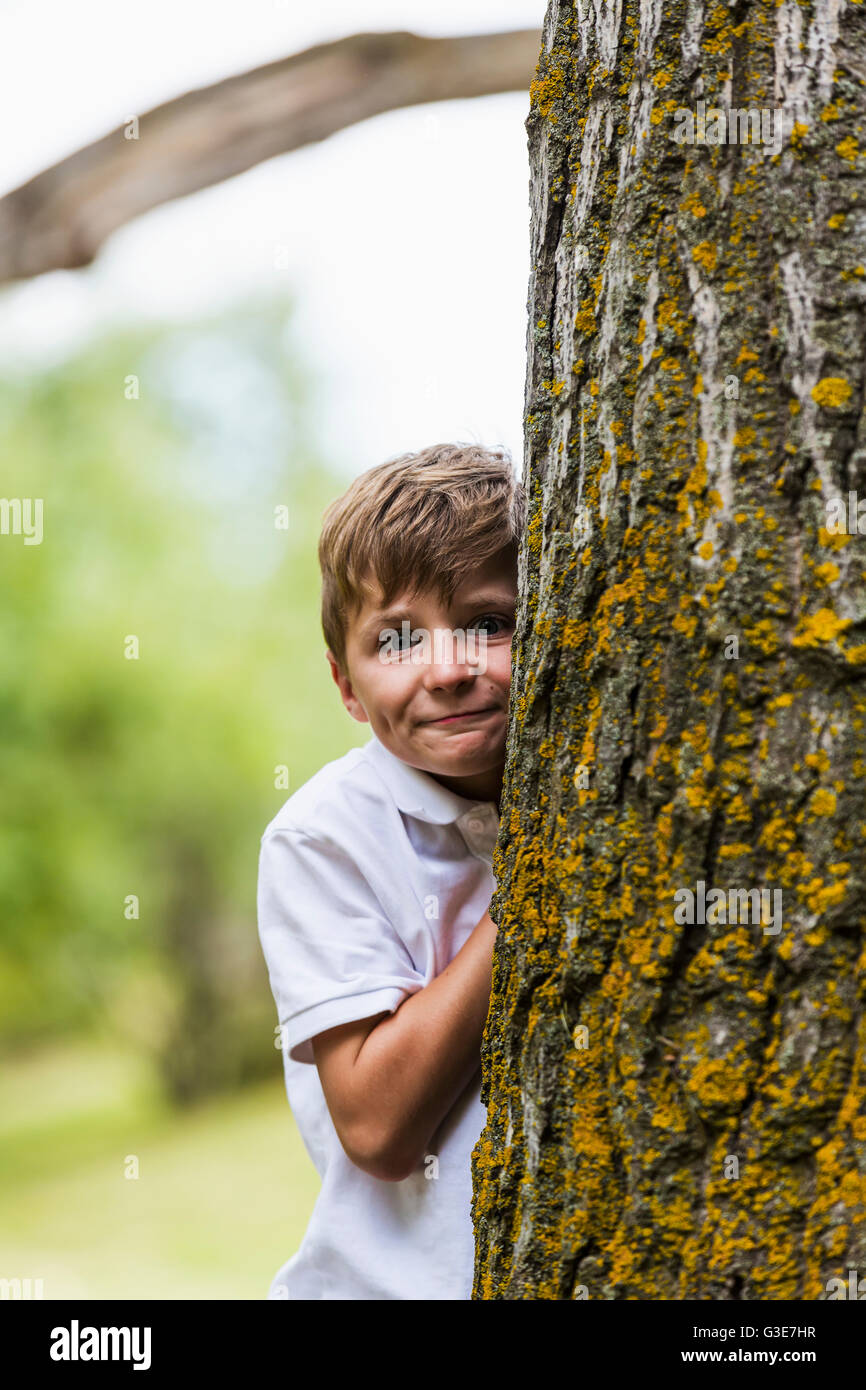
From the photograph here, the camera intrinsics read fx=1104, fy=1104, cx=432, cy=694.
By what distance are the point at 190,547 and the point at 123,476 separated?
99 cm

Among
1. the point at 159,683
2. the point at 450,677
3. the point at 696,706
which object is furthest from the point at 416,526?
the point at 159,683

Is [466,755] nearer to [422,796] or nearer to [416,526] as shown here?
[422,796]

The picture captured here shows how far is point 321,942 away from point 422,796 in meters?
0.25

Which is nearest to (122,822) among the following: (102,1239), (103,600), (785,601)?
(103,600)

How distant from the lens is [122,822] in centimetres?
1160

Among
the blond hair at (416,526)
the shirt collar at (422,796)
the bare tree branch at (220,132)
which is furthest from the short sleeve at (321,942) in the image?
the bare tree branch at (220,132)

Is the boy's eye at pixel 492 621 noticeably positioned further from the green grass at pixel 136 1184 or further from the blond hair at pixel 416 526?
the green grass at pixel 136 1184

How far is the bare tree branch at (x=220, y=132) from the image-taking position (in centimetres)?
312

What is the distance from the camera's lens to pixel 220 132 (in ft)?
10.7

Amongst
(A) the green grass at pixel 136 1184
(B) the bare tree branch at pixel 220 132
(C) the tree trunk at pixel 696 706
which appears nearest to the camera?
(C) the tree trunk at pixel 696 706

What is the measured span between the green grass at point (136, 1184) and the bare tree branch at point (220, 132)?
893 centimetres

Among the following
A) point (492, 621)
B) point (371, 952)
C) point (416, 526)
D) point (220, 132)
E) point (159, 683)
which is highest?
point (220, 132)

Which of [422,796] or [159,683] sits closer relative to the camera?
[422,796]
